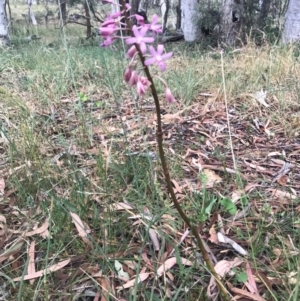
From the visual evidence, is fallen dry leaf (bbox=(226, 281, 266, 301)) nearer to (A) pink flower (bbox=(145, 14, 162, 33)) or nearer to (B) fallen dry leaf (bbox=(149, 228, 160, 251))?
(B) fallen dry leaf (bbox=(149, 228, 160, 251))

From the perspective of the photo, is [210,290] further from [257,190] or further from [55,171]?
[55,171]

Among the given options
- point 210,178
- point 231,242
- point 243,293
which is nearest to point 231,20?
point 210,178

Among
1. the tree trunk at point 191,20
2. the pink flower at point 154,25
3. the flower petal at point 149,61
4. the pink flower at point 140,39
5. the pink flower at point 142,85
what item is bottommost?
the tree trunk at point 191,20

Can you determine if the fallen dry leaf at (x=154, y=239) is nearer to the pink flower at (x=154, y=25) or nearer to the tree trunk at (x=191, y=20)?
the pink flower at (x=154, y=25)

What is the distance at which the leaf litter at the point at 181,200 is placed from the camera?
1.20 m

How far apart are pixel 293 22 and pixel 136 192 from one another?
192 inches

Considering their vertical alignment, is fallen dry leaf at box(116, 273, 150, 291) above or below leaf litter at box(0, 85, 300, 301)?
below

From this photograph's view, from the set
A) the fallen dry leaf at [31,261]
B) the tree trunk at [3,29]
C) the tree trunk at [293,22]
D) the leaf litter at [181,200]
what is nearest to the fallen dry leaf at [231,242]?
the leaf litter at [181,200]

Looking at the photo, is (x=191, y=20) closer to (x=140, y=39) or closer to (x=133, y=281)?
(x=133, y=281)

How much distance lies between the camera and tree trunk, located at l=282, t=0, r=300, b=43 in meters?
5.39

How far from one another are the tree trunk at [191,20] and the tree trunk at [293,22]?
309 cm

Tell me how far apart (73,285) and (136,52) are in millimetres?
776

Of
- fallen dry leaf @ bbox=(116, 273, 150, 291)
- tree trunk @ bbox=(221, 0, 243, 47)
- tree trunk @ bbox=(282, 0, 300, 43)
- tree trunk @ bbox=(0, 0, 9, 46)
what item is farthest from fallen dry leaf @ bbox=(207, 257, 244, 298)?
tree trunk @ bbox=(0, 0, 9, 46)

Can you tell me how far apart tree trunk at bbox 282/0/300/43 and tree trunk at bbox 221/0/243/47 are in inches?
39.6
